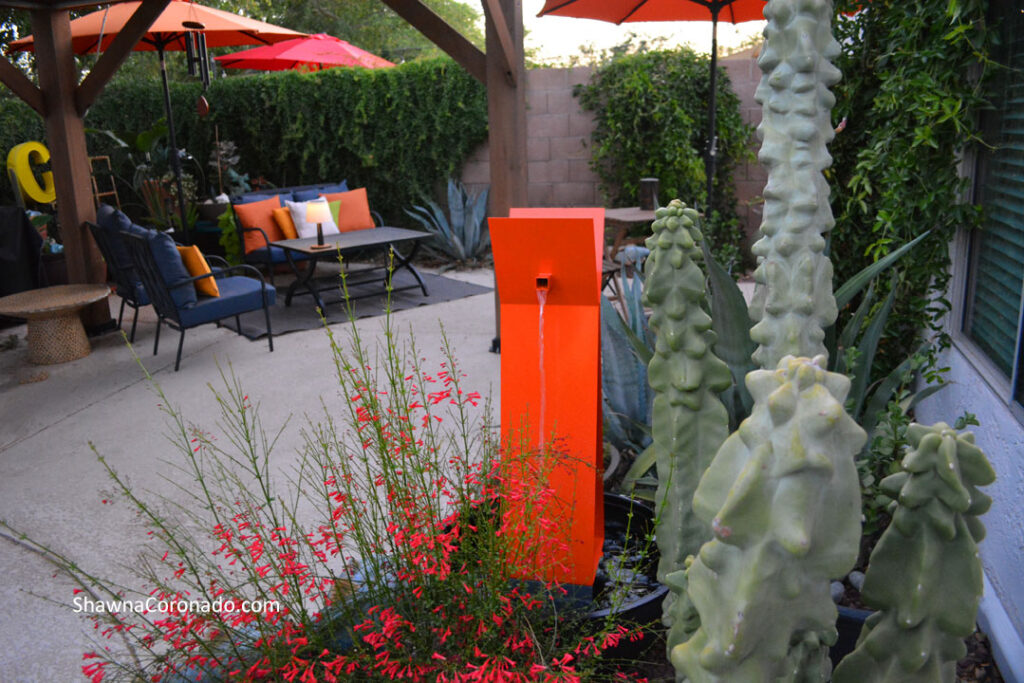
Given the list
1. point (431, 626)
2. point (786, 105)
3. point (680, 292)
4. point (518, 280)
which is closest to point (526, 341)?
point (518, 280)

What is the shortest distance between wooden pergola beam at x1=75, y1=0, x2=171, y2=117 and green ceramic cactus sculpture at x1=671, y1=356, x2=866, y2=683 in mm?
5868

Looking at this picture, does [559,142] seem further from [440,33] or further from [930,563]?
[930,563]

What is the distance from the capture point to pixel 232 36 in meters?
7.88

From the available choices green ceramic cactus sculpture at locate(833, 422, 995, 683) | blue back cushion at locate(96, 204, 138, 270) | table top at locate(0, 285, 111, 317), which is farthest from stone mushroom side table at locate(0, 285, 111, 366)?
green ceramic cactus sculpture at locate(833, 422, 995, 683)

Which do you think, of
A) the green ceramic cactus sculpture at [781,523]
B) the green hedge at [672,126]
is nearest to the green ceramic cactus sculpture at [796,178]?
the green ceramic cactus sculpture at [781,523]

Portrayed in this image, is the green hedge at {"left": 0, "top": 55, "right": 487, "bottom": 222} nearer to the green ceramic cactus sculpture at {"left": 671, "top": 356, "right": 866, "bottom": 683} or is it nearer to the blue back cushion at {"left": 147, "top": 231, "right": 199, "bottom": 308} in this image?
the blue back cushion at {"left": 147, "top": 231, "right": 199, "bottom": 308}

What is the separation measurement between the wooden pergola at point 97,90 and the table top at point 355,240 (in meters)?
1.52

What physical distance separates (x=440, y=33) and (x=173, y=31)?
3649mm

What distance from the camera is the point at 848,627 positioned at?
1783mm

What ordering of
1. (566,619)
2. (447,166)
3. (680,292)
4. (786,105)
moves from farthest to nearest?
(447,166) < (566,619) < (680,292) < (786,105)

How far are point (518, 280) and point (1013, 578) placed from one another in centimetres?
150

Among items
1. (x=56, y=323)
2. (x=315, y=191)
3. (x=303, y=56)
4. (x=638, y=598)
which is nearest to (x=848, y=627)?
(x=638, y=598)

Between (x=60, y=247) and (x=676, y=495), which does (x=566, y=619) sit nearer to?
(x=676, y=495)

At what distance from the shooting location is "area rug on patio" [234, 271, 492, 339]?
248 inches
